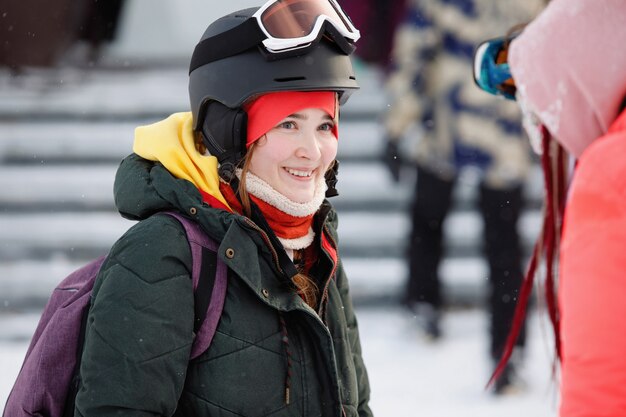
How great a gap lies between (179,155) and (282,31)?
40 centimetres

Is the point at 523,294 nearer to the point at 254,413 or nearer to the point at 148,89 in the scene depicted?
the point at 254,413

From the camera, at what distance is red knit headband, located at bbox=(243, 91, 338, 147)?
226 centimetres

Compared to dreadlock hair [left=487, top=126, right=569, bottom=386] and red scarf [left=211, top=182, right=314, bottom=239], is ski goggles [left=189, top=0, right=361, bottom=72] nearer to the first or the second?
red scarf [left=211, top=182, right=314, bottom=239]

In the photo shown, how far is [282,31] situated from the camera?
227 cm

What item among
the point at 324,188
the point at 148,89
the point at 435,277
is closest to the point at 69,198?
the point at 148,89

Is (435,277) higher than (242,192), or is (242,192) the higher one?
(242,192)

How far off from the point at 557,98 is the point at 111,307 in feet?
3.48

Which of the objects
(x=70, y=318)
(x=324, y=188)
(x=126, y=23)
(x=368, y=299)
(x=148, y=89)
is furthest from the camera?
(x=126, y=23)

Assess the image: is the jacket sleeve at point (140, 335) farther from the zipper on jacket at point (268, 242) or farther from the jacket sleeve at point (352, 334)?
the jacket sleeve at point (352, 334)

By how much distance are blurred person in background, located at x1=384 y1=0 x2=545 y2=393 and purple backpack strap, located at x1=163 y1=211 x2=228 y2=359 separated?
340 centimetres

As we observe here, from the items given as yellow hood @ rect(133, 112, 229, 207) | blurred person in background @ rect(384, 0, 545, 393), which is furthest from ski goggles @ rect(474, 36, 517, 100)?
blurred person in background @ rect(384, 0, 545, 393)

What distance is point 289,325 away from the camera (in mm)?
2182

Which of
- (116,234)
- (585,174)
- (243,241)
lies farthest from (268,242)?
(116,234)

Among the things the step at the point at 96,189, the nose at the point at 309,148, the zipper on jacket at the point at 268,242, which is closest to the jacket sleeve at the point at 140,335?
the zipper on jacket at the point at 268,242
